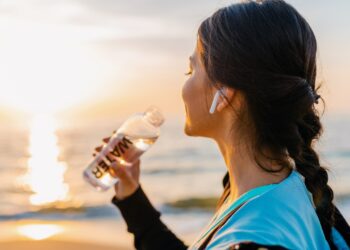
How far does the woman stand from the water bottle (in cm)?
35

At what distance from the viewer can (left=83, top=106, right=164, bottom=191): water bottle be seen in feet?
8.25

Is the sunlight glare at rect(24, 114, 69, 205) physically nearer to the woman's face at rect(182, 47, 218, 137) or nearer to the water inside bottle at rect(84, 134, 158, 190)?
the water inside bottle at rect(84, 134, 158, 190)

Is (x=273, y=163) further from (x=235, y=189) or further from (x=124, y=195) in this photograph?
(x=124, y=195)

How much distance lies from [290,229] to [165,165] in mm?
19437

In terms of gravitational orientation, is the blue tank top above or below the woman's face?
below

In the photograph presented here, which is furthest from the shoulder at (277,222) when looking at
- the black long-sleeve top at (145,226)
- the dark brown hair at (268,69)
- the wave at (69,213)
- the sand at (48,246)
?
the wave at (69,213)

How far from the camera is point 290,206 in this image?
6.13 ft

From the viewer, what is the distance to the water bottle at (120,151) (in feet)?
8.25

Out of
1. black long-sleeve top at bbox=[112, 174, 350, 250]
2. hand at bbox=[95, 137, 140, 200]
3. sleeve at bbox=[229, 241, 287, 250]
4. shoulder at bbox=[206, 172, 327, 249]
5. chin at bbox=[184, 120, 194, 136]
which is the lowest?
sleeve at bbox=[229, 241, 287, 250]

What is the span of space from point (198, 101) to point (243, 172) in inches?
10.8

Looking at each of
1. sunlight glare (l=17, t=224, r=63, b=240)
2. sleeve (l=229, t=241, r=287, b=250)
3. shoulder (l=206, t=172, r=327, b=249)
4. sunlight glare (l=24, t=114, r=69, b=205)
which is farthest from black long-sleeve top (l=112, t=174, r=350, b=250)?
sunlight glare (l=24, t=114, r=69, b=205)

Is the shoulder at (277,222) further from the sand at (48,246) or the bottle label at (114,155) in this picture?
the sand at (48,246)

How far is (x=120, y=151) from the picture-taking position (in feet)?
8.31

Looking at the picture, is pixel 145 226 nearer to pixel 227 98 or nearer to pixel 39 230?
pixel 227 98
